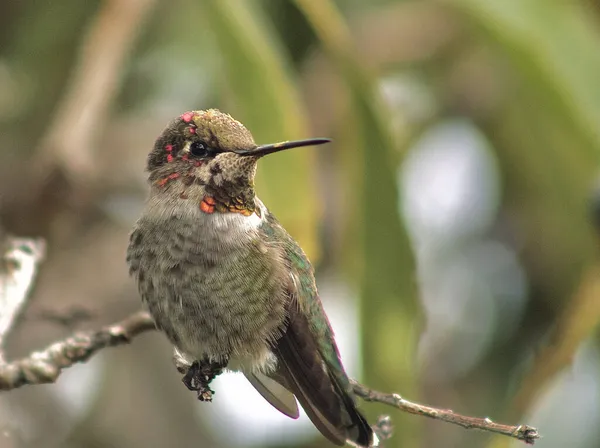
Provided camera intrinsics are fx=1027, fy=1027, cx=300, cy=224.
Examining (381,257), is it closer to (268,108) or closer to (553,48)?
(268,108)

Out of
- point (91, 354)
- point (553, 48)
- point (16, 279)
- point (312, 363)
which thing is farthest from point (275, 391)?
point (553, 48)

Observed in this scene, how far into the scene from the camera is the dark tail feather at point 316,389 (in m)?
1.99

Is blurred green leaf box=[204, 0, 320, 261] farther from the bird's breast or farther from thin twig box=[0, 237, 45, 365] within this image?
thin twig box=[0, 237, 45, 365]

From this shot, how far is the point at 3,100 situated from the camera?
13.9ft

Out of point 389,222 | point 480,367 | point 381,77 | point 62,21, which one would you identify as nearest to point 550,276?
point 480,367

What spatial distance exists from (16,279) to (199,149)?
440mm

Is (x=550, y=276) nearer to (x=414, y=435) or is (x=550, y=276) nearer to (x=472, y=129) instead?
(x=472, y=129)

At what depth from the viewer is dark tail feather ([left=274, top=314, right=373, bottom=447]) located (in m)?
1.99

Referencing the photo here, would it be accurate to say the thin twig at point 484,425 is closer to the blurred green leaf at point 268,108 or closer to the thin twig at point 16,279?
the thin twig at point 16,279

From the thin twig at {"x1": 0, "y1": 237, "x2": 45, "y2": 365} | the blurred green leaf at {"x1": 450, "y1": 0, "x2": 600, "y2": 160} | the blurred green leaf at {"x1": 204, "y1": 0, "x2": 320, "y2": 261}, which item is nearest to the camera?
→ the thin twig at {"x1": 0, "y1": 237, "x2": 45, "y2": 365}

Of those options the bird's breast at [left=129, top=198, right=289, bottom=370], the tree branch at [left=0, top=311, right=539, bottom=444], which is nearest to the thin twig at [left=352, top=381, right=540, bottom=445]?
the tree branch at [left=0, top=311, right=539, bottom=444]

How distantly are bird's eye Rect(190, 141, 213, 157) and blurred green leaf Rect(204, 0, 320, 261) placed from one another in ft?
1.87

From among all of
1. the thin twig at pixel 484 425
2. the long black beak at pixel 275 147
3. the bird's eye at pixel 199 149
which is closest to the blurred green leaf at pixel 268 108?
the bird's eye at pixel 199 149

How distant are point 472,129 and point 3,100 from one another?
2.07 m
